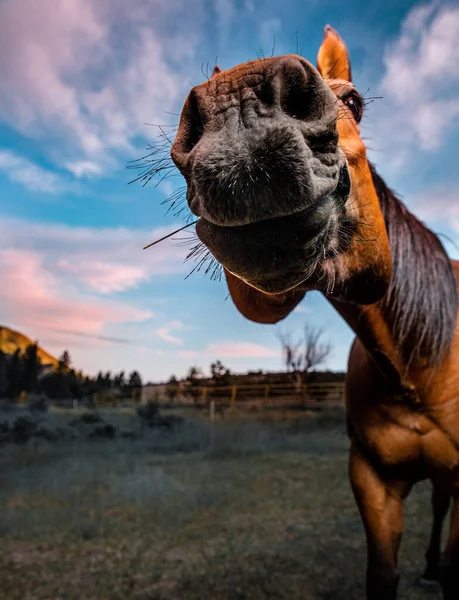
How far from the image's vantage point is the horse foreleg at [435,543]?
157 inches

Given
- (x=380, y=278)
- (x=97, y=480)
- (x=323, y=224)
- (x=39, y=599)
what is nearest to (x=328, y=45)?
(x=380, y=278)

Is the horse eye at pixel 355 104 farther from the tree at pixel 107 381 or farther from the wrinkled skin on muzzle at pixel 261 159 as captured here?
the tree at pixel 107 381

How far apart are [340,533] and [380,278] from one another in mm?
4473

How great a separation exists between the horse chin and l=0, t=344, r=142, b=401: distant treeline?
791 inches

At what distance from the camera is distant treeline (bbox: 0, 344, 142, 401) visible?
20.3 metres

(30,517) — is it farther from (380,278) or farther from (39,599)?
(380,278)

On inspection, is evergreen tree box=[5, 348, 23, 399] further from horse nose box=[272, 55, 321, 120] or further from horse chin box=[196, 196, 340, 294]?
horse nose box=[272, 55, 321, 120]

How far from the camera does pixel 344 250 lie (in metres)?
1.65

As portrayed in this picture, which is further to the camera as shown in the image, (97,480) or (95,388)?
(95,388)

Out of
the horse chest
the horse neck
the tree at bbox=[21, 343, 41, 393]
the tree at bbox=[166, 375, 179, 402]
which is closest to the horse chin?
the horse neck

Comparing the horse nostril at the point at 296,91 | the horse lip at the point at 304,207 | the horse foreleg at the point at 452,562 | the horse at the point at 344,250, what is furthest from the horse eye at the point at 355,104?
the horse foreleg at the point at 452,562

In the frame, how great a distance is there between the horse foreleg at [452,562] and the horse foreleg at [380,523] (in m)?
0.25

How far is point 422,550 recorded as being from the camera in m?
4.82

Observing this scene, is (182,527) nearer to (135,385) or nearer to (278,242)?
(278,242)
